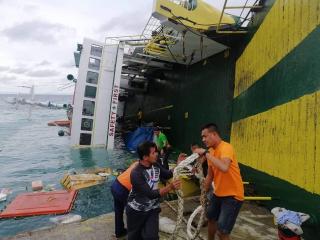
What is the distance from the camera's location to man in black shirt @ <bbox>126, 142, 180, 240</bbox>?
4.11 metres

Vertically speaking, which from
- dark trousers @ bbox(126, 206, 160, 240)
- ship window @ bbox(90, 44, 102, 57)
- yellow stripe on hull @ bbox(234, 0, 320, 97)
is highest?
ship window @ bbox(90, 44, 102, 57)

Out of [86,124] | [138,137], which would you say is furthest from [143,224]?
[138,137]

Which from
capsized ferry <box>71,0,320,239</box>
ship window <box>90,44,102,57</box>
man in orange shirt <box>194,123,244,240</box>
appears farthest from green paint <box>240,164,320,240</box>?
ship window <box>90,44,102,57</box>

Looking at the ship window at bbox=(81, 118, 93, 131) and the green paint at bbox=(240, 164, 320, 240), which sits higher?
the ship window at bbox=(81, 118, 93, 131)

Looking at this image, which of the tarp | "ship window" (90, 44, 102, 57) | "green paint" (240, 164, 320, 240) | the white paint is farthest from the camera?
the tarp

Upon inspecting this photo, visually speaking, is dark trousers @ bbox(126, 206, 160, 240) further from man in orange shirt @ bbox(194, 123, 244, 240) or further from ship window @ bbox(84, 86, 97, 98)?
ship window @ bbox(84, 86, 97, 98)

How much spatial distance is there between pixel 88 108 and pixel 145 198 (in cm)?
1315

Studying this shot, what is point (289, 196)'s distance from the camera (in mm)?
6102

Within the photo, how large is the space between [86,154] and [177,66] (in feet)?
22.5

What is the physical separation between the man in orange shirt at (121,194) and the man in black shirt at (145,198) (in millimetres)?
1096

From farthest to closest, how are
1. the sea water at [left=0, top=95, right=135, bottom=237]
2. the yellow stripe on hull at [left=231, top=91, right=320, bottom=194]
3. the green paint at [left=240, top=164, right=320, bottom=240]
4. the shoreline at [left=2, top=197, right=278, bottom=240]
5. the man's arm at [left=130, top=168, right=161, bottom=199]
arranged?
the sea water at [left=0, top=95, right=135, bottom=237] < the shoreline at [left=2, top=197, right=278, bottom=240] < the yellow stripe on hull at [left=231, top=91, right=320, bottom=194] < the green paint at [left=240, top=164, right=320, bottom=240] < the man's arm at [left=130, top=168, right=161, bottom=199]

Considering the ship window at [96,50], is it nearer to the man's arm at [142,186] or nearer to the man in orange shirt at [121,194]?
the man in orange shirt at [121,194]

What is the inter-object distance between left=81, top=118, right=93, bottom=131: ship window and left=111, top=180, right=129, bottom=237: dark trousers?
1160cm

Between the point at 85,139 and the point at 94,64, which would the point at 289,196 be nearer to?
the point at 85,139
